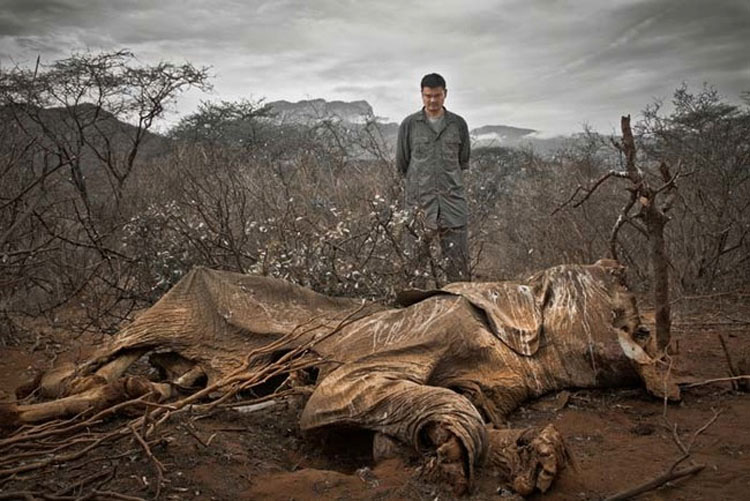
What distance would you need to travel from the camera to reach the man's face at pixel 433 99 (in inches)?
274

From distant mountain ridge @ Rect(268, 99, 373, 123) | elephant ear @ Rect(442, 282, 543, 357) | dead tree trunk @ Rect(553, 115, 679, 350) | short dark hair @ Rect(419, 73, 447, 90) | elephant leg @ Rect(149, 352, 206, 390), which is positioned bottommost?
elephant leg @ Rect(149, 352, 206, 390)

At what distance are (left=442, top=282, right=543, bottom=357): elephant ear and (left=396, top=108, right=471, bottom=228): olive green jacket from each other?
2.56 m

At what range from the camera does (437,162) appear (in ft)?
23.1

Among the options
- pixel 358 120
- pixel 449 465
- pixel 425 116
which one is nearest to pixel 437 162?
pixel 425 116

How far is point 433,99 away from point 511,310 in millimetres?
3233

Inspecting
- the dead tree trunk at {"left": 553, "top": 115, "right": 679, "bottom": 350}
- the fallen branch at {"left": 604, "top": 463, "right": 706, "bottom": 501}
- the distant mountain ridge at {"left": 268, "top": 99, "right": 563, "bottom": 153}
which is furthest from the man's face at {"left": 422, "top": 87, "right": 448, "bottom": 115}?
the distant mountain ridge at {"left": 268, "top": 99, "right": 563, "bottom": 153}

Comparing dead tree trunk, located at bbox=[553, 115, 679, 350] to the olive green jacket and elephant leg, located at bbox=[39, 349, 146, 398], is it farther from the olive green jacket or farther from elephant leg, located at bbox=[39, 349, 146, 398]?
elephant leg, located at bbox=[39, 349, 146, 398]

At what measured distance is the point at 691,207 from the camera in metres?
8.34

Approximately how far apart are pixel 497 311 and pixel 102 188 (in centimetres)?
1179

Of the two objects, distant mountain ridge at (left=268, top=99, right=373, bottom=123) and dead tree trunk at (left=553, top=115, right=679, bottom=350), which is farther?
distant mountain ridge at (left=268, top=99, right=373, bottom=123)

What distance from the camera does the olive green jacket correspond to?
22.9ft

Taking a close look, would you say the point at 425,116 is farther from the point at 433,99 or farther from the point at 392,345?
the point at 392,345

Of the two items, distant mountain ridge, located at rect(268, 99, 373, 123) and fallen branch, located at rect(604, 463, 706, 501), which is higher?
distant mountain ridge, located at rect(268, 99, 373, 123)

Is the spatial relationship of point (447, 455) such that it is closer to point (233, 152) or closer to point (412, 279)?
point (412, 279)
